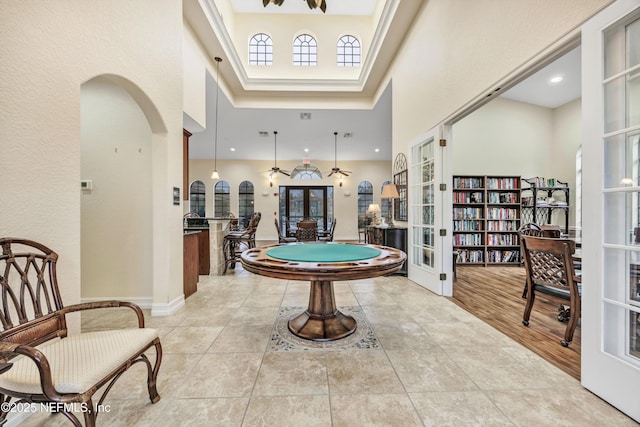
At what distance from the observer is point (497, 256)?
18.1 feet

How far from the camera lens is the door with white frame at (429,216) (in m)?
3.37

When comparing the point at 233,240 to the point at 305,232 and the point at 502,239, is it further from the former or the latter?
the point at 502,239

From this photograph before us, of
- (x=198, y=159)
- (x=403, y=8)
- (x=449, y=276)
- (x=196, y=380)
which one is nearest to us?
(x=196, y=380)

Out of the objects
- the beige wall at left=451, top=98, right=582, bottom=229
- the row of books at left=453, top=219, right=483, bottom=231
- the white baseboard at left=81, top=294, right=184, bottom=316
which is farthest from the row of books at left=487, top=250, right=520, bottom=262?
the white baseboard at left=81, top=294, right=184, bottom=316

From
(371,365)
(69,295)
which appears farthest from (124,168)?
(371,365)

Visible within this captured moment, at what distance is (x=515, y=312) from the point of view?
2.87m

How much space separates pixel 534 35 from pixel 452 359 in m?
2.47

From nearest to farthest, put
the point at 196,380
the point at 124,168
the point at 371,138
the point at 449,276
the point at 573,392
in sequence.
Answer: the point at 573,392
the point at 196,380
the point at 124,168
the point at 449,276
the point at 371,138

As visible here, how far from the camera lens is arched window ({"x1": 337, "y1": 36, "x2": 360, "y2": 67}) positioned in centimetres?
588

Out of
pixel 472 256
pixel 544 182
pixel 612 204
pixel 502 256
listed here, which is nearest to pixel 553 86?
pixel 544 182

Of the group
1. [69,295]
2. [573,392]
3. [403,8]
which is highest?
[403,8]

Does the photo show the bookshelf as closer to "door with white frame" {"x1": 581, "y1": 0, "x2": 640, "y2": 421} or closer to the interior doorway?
"door with white frame" {"x1": 581, "y1": 0, "x2": 640, "y2": 421}

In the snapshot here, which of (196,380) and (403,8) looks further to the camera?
(403,8)

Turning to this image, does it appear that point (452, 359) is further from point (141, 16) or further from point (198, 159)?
point (198, 159)
